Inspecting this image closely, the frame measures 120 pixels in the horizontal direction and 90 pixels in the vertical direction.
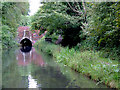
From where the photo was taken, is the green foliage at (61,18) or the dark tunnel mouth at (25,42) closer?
the green foliage at (61,18)

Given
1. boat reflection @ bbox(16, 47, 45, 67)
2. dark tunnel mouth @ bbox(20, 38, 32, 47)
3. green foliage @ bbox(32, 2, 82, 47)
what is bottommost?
boat reflection @ bbox(16, 47, 45, 67)

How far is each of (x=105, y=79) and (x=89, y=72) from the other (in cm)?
123

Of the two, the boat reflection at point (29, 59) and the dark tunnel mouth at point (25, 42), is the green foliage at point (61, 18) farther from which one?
the dark tunnel mouth at point (25, 42)

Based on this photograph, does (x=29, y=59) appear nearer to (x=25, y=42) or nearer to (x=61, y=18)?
(x=61, y=18)

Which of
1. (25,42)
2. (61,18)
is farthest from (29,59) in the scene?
(25,42)

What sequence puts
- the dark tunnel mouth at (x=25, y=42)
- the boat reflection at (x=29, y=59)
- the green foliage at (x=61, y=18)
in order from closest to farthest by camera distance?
the boat reflection at (x=29, y=59) → the green foliage at (x=61, y=18) → the dark tunnel mouth at (x=25, y=42)

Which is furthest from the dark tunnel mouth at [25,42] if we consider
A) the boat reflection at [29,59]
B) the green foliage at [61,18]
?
the green foliage at [61,18]

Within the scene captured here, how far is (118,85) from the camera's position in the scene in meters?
5.71

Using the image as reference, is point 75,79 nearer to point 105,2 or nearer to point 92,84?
point 92,84

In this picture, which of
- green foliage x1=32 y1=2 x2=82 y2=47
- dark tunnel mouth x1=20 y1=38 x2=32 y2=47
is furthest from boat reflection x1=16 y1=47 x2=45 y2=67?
dark tunnel mouth x1=20 y1=38 x2=32 y2=47

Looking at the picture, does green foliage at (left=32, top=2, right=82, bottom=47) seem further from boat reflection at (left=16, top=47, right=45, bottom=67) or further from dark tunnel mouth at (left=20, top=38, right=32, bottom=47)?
dark tunnel mouth at (left=20, top=38, right=32, bottom=47)

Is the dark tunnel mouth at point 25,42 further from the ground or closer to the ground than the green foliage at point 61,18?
closer to the ground

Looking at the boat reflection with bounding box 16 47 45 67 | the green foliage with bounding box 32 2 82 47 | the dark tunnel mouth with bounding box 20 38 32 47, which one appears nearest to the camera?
the boat reflection with bounding box 16 47 45 67

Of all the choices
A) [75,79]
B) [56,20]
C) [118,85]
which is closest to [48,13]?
[56,20]
